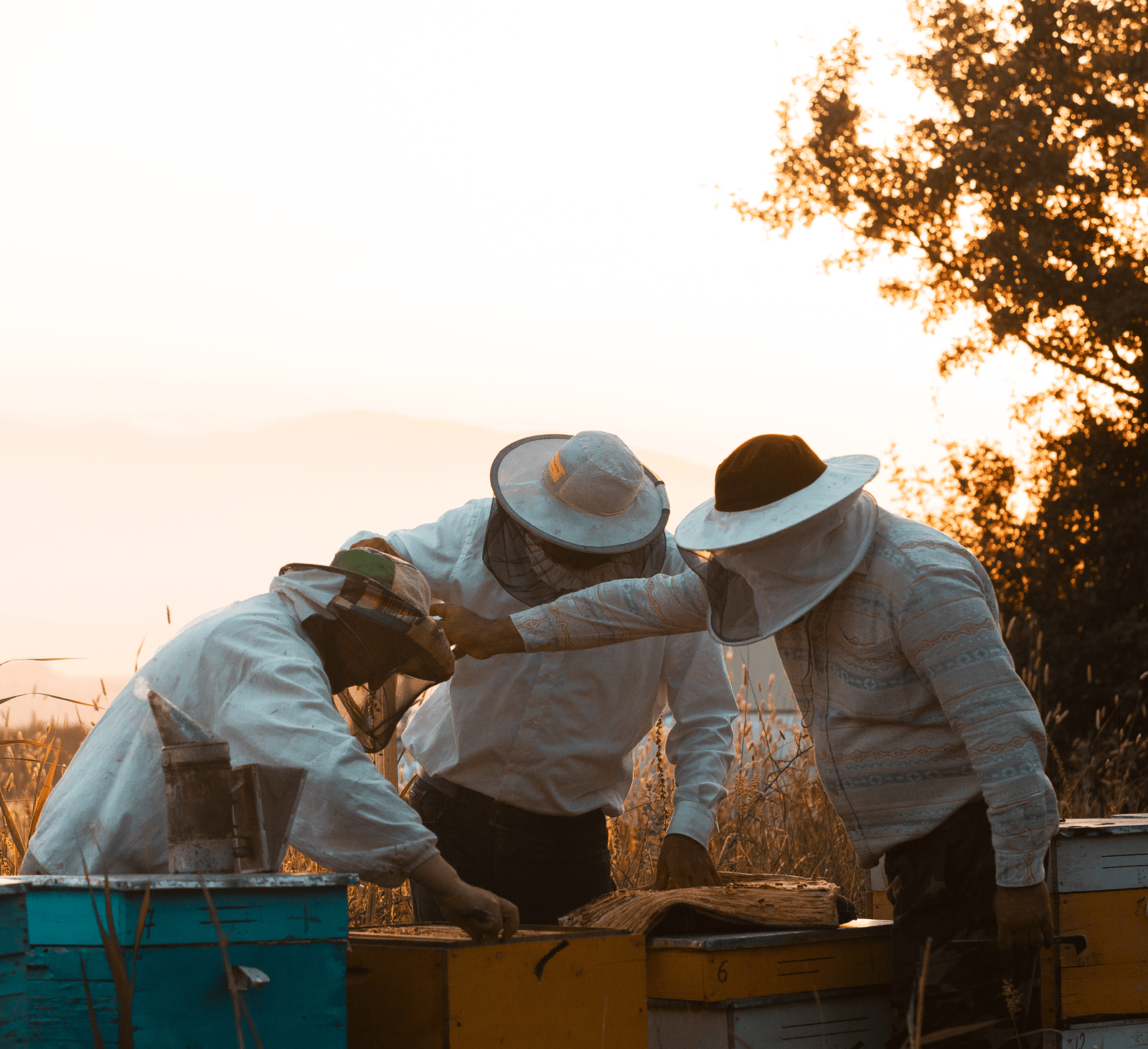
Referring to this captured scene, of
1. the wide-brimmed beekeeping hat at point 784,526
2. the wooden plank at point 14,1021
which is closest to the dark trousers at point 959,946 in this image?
the wide-brimmed beekeeping hat at point 784,526

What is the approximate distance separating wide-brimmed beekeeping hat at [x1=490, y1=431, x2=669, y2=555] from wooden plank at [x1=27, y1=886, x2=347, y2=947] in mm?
1416

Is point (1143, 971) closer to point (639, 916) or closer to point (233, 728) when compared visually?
point (639, 916)

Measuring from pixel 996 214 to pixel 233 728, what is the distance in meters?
10.6

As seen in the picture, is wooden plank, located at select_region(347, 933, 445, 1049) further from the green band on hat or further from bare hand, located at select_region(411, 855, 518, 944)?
the green band on hat

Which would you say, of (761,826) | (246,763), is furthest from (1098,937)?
(761,826)

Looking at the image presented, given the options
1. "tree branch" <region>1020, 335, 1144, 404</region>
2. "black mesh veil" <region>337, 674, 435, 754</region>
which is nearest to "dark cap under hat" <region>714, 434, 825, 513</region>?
"black mesh veil" <region>337, 674, 435, 754</region>

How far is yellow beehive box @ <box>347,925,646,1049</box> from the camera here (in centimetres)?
216

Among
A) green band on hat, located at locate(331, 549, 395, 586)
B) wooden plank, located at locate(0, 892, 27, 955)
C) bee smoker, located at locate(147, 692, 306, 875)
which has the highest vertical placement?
green band on hat, located at locate(331, 549, 395, 586)

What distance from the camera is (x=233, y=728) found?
2.33 metres

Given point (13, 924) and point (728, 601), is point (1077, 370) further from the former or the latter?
point (13, 924)

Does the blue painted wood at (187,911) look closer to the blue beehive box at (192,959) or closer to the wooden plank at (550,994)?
the blue beehive box at (192,959)

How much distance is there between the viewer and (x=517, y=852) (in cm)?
351

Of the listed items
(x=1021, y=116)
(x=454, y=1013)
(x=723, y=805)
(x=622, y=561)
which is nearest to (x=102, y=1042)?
(x=454, y=1013)

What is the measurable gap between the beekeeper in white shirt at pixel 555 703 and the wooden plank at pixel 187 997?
1.40m
